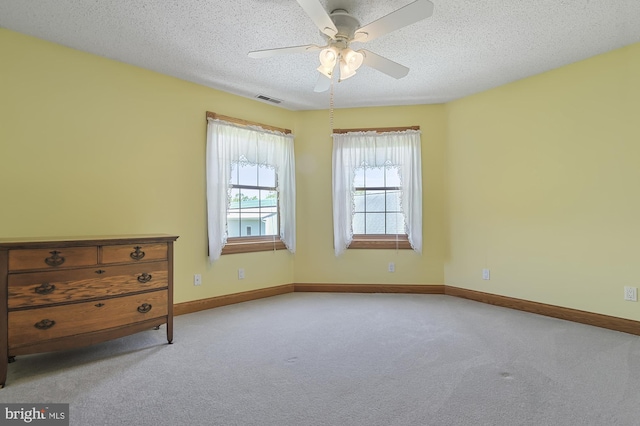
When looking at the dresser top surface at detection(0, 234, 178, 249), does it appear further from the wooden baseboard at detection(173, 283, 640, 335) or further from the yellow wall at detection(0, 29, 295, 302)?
the wooden baseboard at detection(173, 283, 640, 335)

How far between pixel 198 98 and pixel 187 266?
1887 millimetres

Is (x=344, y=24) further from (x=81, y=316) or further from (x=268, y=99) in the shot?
(x=81, y=316)

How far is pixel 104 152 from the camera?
3.01 metres

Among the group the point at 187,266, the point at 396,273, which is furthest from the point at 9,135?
the point at 396,273

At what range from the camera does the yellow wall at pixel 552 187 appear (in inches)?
115

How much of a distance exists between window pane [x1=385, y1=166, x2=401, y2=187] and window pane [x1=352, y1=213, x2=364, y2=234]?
1.92ft

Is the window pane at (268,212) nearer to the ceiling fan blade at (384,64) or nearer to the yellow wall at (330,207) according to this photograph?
the yellow wall at (330,207)

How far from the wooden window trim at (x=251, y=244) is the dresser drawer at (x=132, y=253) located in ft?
3.96

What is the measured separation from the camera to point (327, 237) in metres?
4.47

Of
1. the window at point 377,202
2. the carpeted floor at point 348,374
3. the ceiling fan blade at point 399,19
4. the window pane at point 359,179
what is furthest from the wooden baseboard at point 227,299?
the ceiling fan blade at point 399,19

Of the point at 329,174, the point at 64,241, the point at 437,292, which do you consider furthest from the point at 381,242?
the point at 64,241

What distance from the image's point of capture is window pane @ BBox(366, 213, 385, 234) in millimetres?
4500

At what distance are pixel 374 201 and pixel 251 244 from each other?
5.81 ft

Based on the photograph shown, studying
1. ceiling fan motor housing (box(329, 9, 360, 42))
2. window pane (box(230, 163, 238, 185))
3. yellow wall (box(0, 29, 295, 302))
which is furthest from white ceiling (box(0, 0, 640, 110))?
window pane (box(230, 163, 238, 185))
